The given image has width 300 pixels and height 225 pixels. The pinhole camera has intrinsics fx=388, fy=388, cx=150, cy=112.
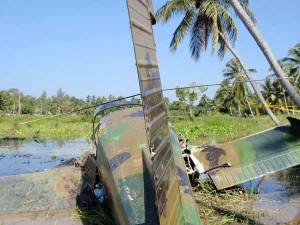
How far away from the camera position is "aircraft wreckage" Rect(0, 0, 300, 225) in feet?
8.40

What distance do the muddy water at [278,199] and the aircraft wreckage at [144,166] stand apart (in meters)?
0.63

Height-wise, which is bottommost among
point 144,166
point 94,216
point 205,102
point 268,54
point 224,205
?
point 205,102

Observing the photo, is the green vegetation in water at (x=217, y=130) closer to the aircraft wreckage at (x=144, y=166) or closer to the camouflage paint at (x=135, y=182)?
the aircraft wreckage at (x=144, y=166)

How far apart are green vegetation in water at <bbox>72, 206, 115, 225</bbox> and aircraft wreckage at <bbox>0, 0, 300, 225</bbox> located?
158 millimetres

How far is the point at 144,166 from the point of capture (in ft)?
11.7

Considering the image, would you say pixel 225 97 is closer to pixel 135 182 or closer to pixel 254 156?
pixel 254 156

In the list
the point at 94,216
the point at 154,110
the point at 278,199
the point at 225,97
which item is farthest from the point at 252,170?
the point at 225,97

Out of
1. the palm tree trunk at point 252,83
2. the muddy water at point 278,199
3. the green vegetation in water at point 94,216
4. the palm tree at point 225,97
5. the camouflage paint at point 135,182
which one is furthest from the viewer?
the palm tree at point 225,97

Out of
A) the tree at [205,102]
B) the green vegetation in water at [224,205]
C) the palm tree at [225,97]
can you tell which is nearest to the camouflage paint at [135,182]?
the green vegetation in water at [224,205]

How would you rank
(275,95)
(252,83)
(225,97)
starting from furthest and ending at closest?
(225,97)
(275,95)
(252,83)

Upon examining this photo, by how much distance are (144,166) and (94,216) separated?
2044 mm

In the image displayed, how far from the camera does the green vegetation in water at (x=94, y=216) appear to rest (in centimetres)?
508

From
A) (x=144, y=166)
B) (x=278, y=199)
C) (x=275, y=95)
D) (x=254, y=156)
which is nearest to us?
(x=144, y=166)

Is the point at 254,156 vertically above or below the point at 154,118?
below
